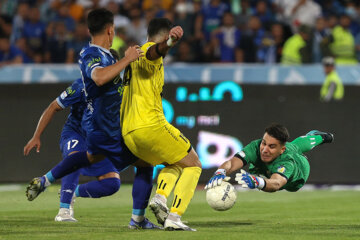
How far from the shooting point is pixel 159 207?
7.96 m

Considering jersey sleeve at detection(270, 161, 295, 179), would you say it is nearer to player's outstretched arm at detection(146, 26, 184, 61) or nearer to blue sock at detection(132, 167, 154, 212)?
blue sock at detection(132, 167, 154, 212)

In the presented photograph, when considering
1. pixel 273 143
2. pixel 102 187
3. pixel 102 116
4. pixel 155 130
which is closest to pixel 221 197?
pixel 155 130

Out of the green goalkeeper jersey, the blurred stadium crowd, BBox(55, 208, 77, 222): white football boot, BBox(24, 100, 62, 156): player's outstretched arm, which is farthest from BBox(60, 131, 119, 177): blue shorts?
the blurred stadium crowd

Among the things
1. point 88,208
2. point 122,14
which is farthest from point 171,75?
point 88,208

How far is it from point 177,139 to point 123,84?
79cm

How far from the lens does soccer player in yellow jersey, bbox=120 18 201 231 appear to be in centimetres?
790

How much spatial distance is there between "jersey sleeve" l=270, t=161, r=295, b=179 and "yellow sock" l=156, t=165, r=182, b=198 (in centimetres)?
127

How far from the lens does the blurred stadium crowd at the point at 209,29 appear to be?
18.5 meters

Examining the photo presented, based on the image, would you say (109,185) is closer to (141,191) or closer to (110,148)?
(141,191)

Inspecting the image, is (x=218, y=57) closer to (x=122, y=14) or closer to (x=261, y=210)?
(x=122, y=14)

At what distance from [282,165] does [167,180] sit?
61.0 inches

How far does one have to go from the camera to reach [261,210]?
1112 cm

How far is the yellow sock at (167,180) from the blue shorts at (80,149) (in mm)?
1123

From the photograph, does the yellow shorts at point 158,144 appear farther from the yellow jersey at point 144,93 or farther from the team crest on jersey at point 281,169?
the team crest on jersey at point 281,169
